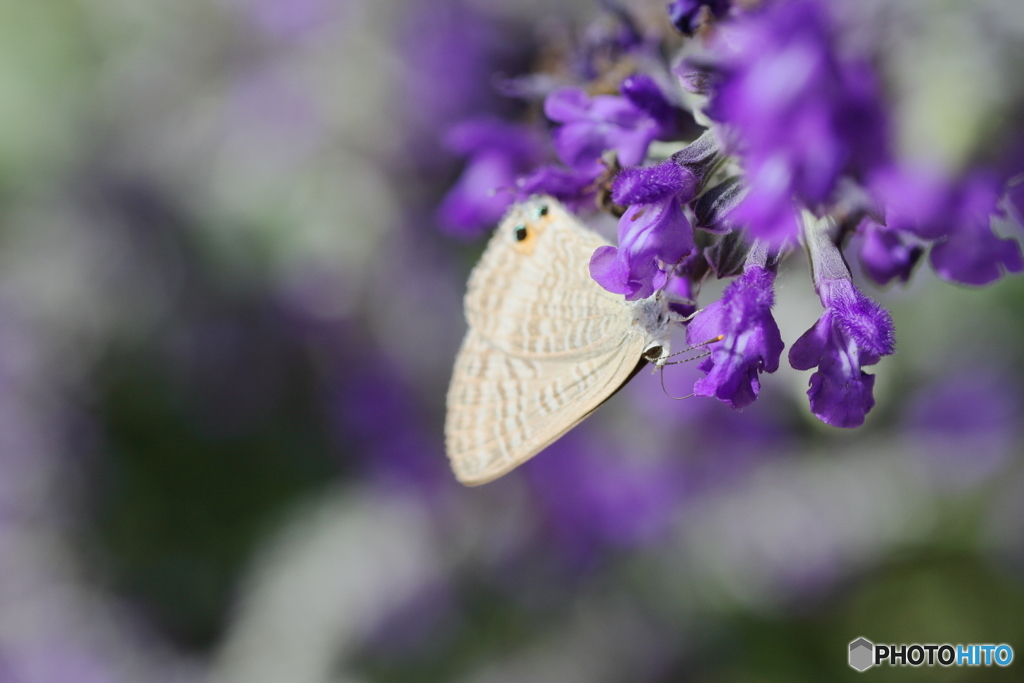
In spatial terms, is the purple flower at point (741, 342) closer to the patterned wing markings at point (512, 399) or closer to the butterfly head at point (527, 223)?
the patterned wing markings at point (512, 399)

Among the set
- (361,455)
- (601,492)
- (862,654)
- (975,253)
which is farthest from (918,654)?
(361,455)

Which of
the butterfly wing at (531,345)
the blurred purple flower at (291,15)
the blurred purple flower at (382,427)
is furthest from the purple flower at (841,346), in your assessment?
the blurred purple flower at (291,15)

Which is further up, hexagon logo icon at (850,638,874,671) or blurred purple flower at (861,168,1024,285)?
blurred purple flower at (861,168,1024,285)

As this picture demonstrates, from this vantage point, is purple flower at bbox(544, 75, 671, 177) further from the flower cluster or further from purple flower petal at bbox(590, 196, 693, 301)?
purple flower petal at bbox(590, 196, 693, 301)

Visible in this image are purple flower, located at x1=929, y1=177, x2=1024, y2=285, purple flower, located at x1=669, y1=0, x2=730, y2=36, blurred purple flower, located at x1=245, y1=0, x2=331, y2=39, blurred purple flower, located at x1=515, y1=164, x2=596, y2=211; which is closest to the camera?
purple flower, located at x1=929, y1=177, x2=1024, y2=285

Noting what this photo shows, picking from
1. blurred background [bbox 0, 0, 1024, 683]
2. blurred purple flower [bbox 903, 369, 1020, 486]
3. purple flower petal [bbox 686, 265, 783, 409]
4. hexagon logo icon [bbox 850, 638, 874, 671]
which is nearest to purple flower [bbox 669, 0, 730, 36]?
purple flower petal [bbox 686, 265, 783, 409]

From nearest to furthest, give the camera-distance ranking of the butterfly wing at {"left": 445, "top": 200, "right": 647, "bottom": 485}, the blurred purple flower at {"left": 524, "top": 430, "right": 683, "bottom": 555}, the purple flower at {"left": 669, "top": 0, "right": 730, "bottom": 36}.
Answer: the purple flower at {"left": 669, "top": 0, "right": 730, "bottom": 36} → the butterfly wing at {"left": 445, "top": 200, "right": 647, "bottom": 485} → the blurred purple flower at {"left": 524, "top": 430, "right": 683, "bottom": 555}
